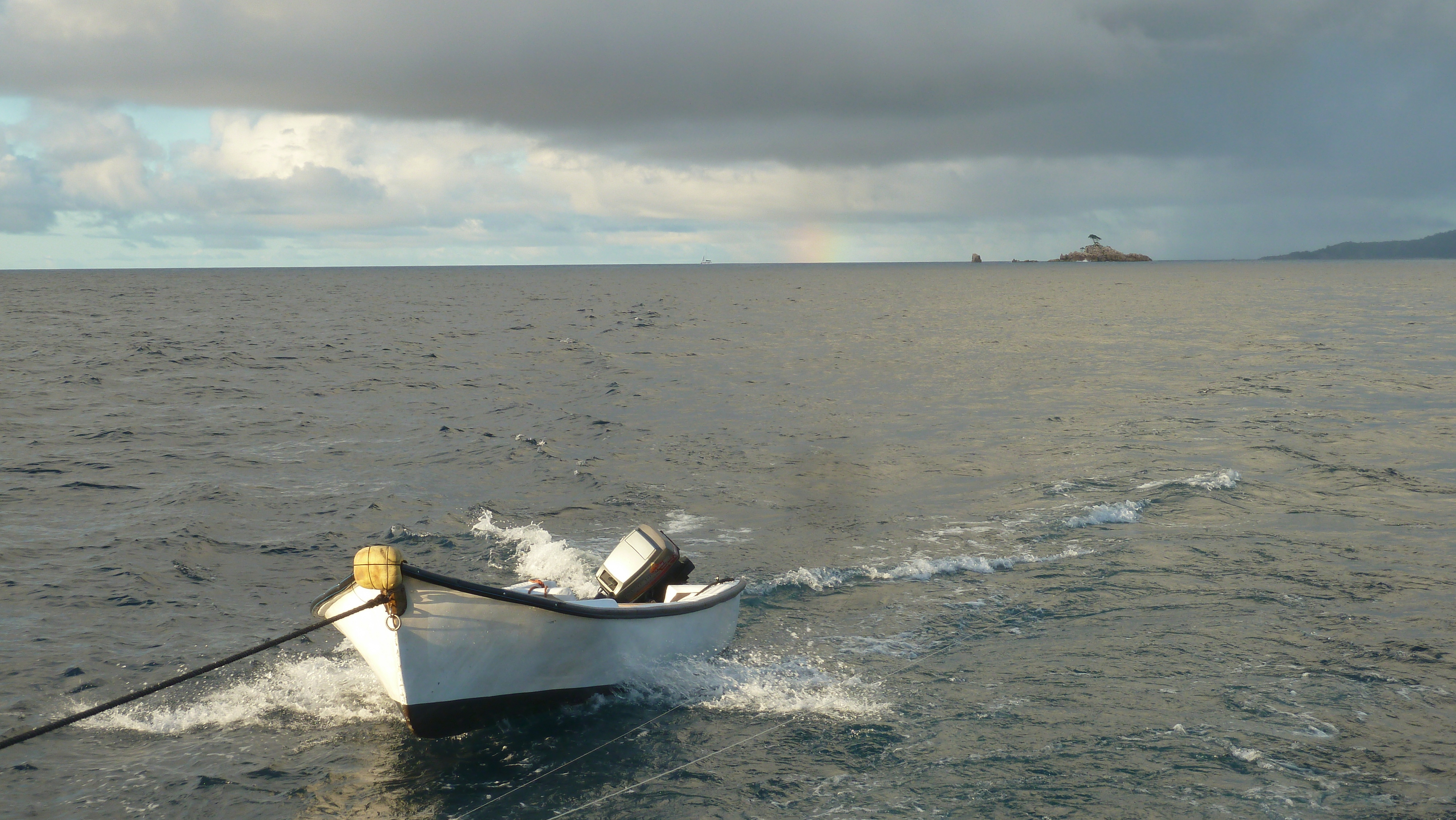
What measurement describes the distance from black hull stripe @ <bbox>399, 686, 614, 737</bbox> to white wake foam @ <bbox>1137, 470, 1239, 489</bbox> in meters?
14.5

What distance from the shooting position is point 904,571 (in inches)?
623

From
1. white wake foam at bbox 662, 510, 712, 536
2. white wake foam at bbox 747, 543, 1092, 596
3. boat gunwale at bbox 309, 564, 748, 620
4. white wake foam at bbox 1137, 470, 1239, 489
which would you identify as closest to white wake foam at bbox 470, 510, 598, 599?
white wake foam at bbox 662, 510, 712, 536

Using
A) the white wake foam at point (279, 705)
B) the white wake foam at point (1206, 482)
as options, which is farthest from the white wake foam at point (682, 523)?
the white wake foam at point (1206, 482)

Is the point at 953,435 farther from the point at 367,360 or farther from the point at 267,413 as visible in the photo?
the point at 367,360

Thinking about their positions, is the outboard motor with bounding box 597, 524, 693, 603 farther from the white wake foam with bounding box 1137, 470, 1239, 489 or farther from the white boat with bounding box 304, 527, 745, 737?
the white wake foam with bounding box 1137, 470, 1239, 489

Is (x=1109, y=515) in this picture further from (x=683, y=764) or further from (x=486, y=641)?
(x=486, y=641)

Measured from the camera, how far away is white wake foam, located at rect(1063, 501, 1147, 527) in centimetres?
1808

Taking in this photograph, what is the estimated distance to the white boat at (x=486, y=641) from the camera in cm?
950

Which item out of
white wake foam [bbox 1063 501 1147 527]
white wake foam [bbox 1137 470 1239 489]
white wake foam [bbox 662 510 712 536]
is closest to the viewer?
white wake foam [bbox 1063 501 1147 527]

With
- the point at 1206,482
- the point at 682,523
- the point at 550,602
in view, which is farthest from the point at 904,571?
the point at 1206,482

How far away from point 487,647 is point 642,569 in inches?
108

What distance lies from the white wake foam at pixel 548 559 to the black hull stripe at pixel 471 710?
13.0 feet

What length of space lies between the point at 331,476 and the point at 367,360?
90.1 feet

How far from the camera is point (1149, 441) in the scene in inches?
998
